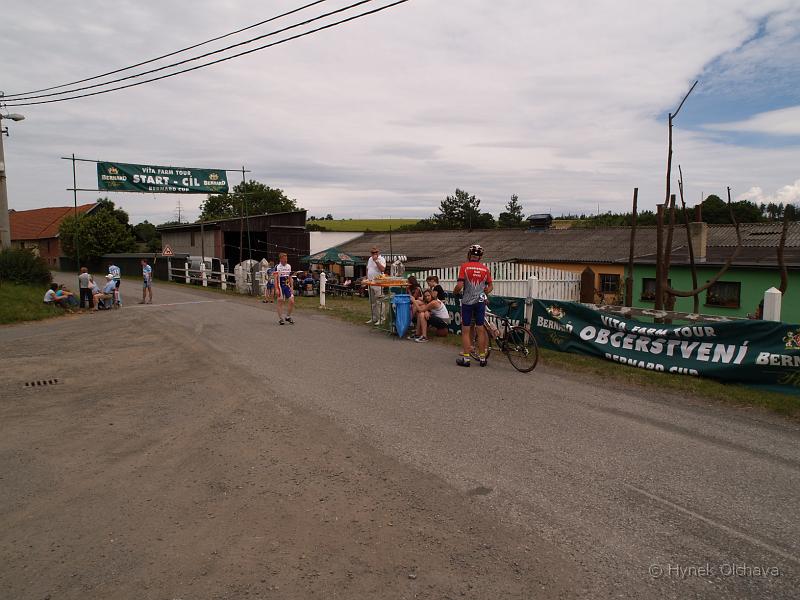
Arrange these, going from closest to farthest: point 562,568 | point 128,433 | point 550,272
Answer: point 562,568, point 128,433, point 550,272

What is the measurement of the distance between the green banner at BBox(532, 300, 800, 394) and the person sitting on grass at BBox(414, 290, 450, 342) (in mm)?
2155

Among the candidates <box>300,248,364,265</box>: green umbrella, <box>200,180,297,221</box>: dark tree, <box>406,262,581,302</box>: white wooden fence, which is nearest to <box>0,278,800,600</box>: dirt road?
<box>406,262,581,302</box>: white wooden fence

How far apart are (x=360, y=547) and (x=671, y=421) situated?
4338mm

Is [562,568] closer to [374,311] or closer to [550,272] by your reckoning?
[374,311]

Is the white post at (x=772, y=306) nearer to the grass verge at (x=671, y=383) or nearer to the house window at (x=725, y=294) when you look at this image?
the grass verge at (x=671, y=383)

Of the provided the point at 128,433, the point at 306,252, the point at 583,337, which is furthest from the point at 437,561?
the point at 306,252

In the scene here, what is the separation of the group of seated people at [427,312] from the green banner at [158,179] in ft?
72.7

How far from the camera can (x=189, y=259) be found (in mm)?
37938

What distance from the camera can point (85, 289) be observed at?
2030 centimetres

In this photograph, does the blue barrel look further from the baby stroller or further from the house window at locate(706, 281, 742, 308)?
the house window at locate(706, 281, 742, 308)

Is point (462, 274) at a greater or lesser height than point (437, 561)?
greater

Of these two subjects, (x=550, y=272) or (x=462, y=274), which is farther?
(x=550, y=272)

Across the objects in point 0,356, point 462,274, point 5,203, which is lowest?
point 0,356

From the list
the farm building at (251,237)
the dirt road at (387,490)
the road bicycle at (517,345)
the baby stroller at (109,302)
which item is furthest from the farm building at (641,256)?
the baby stroller at (109,302)
